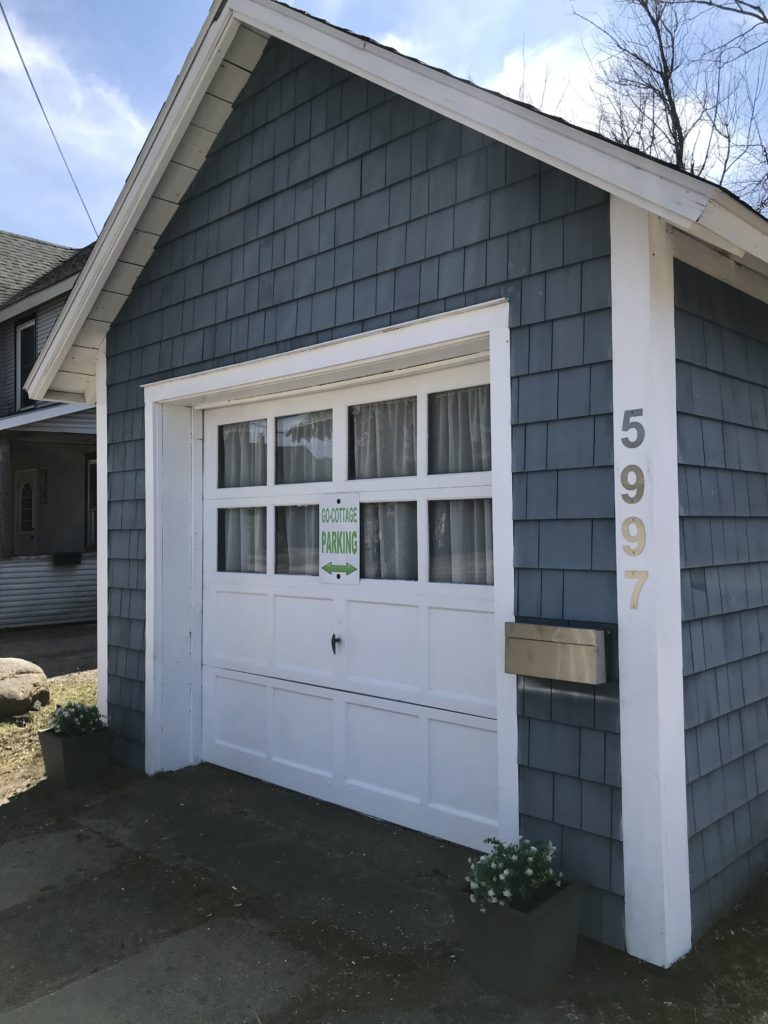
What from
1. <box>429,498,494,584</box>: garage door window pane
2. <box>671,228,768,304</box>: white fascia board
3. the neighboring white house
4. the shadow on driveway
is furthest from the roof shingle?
<box>671,228,768,304</box>: white fascia board

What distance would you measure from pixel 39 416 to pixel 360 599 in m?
8.78

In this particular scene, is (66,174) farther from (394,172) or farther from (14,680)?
(394,172)

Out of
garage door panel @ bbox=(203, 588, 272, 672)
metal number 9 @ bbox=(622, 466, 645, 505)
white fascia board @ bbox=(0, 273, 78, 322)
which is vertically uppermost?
white fascia board @ bbox=(0, 273, 78, 322)

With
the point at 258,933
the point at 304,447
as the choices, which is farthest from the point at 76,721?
the point at 258,933

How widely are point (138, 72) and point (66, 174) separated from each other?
2.73 m

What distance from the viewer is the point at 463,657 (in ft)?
12.7

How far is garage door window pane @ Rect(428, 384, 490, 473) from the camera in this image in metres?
3.82

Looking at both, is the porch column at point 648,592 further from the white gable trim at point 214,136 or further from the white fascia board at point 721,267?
the white gable trim at point 214,136

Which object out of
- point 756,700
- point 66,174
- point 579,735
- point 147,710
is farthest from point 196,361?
point 66,174

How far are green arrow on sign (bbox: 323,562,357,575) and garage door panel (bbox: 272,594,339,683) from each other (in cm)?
17

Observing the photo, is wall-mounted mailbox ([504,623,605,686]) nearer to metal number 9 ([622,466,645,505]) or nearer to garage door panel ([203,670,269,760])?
metal number 9 ([622,466,645,505])

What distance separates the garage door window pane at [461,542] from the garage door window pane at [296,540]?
0.94 meters

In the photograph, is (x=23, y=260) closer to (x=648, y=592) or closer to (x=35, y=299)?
(x=35, y=299)

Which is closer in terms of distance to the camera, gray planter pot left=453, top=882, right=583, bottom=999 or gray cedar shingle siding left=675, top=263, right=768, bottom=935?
gray planter pot left=453, top=882, right=583, bottom=999
